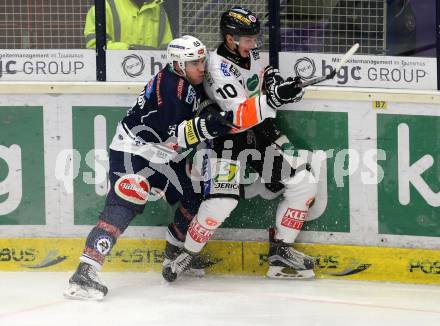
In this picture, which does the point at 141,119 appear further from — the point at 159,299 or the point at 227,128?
the point at 159,299

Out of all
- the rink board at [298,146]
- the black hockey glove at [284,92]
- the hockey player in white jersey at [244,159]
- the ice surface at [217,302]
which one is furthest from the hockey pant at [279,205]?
the black hockey glove at [284,92]

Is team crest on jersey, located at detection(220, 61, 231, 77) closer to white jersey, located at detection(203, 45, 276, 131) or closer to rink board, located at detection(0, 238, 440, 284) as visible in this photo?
white jersey, located at detection(203, 45, 276, 131)

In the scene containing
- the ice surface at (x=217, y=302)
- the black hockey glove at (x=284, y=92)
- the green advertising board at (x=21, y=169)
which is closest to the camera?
the ice surface at (x=217, y=302)

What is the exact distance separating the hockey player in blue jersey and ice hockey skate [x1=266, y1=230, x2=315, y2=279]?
2.49 ft

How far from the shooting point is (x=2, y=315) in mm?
4469

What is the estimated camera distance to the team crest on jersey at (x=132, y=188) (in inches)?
196

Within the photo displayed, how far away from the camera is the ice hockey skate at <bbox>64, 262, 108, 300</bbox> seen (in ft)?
15.7

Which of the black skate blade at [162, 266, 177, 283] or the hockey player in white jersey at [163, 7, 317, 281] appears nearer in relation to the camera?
the hockey player in white jersey at [163, 7, 317, 281]

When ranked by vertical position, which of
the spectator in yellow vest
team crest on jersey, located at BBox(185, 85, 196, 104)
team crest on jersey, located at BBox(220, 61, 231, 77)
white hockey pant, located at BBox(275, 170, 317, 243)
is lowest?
white hockey pant, located at BBox(275, 170, 317, 243)

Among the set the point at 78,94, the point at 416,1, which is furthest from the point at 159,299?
the point at 416,1

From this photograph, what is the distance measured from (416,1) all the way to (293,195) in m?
1.30

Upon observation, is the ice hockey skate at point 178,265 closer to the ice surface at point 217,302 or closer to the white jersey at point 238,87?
the ice surface at point 217,302

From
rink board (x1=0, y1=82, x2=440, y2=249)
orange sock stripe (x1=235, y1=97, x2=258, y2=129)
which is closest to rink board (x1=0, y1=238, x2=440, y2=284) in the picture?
rink board (x1=0, y1=82, x2=440, y2=249)

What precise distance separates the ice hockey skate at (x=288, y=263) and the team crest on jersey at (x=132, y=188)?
0.84 m
